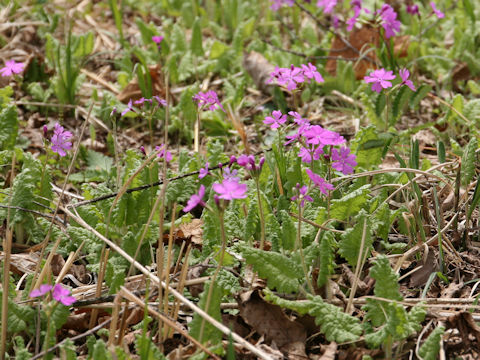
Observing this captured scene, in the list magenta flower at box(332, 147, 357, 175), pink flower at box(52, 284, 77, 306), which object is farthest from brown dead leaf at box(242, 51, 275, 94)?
pink flower at box(52, 284, 77, 306)

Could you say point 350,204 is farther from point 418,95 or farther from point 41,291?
point 418,95

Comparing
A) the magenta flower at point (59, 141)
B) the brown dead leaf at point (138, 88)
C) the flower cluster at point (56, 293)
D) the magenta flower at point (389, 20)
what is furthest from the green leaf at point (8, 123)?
the magenta flower at point (389, 20)

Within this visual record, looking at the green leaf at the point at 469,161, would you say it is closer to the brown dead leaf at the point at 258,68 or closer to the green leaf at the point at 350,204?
the green leaf at the point at 350,204

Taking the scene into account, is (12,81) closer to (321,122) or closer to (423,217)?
(321,122)

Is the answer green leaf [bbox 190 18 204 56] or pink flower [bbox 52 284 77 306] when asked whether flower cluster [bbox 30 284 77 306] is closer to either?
pink flower [bbox 52 284 77 306]

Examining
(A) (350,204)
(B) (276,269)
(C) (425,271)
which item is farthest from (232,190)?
(C) (425,271)

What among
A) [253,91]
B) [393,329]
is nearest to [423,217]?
[393,329]
